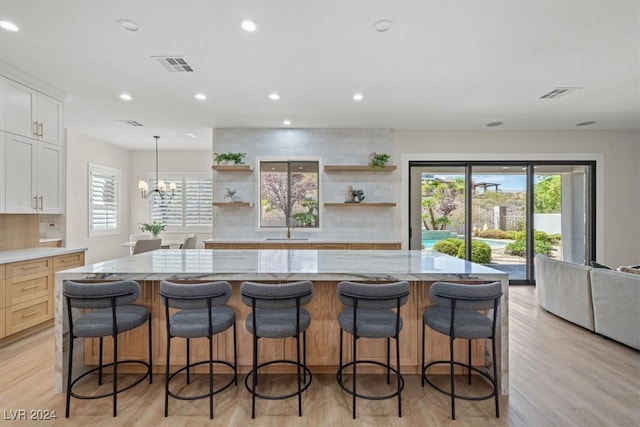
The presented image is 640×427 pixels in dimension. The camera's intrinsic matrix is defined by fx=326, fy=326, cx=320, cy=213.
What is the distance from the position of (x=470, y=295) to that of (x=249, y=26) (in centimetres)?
262

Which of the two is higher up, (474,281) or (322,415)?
(474,281)

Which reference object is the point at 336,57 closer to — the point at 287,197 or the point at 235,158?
the point at 235,158

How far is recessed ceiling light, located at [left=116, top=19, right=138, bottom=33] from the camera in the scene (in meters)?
2.58

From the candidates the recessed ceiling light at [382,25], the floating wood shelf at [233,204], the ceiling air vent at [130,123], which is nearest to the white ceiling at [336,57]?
the recessed ceiling light at [382,25]

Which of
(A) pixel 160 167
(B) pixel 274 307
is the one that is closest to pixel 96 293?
(B) pixel 274 307

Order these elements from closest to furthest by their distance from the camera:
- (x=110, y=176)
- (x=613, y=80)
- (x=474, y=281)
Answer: (x=474, y=281) → (x=613, y=80) → (x=110, y=176)

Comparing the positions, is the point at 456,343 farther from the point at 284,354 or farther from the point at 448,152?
the point at 448,152

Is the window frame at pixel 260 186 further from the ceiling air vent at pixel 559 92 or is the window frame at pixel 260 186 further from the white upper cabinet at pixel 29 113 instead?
the ceiling air vent at pixel 559 92

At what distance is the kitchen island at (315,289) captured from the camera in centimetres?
232

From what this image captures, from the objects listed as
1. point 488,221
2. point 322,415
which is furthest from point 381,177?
point 322,415

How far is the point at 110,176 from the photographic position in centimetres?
726

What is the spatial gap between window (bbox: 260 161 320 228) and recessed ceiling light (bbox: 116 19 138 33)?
3.29 m

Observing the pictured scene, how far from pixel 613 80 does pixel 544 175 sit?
2.62 meters

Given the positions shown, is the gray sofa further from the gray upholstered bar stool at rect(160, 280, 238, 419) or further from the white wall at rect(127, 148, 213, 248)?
the white wall at rect(127, 148, 213, 248)
